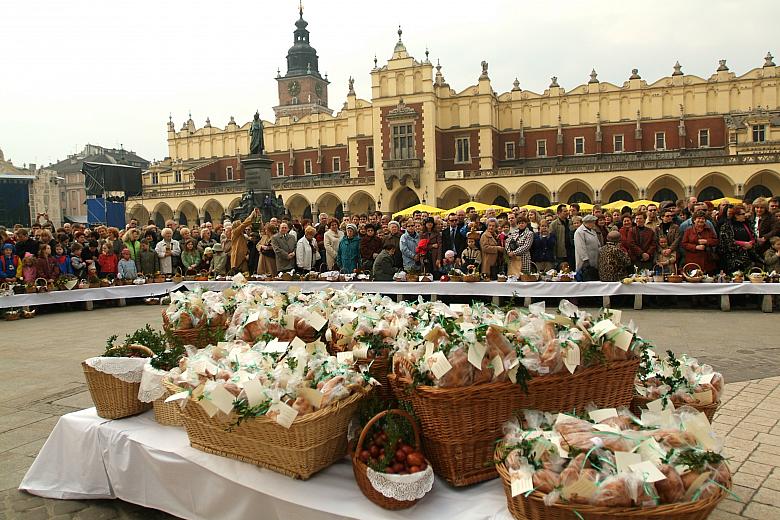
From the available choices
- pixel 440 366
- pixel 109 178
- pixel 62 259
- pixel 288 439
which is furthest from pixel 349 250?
pixel 109 178

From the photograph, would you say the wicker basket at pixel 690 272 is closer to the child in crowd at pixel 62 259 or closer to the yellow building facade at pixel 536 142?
the child in crowd at pixel 62 259

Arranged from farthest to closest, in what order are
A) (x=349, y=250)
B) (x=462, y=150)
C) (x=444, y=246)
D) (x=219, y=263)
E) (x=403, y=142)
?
1. (x=462, y=150)
2. (x=403, y=142)
3. (x=219, y=263)
4. (x=349, y=250)
5. (x=444, y=246)

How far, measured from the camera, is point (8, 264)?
12.2 m

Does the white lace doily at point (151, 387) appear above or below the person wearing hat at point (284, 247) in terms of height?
below

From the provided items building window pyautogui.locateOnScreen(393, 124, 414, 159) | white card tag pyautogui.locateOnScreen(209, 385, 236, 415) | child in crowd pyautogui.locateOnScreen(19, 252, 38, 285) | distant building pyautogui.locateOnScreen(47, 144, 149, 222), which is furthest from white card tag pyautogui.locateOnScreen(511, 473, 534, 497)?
distant building pyautogui.locateOnScreen(47, 144, 149, 222)

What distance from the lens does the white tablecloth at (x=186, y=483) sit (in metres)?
2.43

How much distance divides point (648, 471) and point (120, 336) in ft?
29.2

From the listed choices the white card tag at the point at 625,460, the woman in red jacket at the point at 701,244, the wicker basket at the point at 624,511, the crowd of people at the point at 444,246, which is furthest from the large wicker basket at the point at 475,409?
the woman in red jacket at the point at 701,244

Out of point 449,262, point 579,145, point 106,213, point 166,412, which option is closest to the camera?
point 166,412

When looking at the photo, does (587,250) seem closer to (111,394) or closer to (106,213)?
(111,394)

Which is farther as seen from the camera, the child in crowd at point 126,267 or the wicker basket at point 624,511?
the child in crowd at point 126,267

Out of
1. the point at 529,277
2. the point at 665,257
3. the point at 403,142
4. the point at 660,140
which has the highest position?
the point at 403,142

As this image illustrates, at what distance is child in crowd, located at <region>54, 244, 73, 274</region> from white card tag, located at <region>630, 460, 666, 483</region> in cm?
1353

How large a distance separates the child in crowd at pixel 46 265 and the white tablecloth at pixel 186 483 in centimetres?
1032
